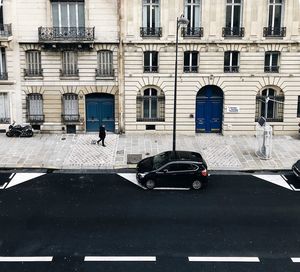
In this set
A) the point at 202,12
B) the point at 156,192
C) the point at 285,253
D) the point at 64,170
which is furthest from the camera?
the point at 202,12

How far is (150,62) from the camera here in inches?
1342

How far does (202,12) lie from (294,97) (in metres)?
8.84

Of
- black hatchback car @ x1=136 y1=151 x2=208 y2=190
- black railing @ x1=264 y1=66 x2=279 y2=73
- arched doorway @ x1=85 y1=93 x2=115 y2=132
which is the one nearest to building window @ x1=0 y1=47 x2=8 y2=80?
arched doorway @ x1=85 y1=93 x2=115 y2=132

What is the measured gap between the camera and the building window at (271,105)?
3466 centimetres

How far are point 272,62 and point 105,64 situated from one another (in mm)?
11663

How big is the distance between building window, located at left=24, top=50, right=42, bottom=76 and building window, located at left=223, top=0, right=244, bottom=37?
42.7 ft

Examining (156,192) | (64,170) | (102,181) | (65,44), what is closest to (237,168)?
(156,192)

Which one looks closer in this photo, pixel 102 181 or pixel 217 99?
pixel 102 181

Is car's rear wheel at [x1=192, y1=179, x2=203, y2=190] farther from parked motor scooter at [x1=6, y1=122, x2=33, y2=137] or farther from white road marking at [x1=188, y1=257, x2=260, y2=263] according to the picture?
parked motor scooter at [x1=6, y1=122, x2=33, y2=137]

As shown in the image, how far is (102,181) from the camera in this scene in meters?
26.2

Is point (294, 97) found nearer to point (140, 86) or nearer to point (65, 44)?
point (140, 86)

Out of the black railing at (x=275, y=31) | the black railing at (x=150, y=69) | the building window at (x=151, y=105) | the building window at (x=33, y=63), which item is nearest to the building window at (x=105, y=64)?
the black railing at (x=150, y=69)

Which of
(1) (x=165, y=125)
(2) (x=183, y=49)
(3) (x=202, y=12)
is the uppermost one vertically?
(3) (x=202, y=12)

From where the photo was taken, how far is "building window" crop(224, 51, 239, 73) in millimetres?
33875
